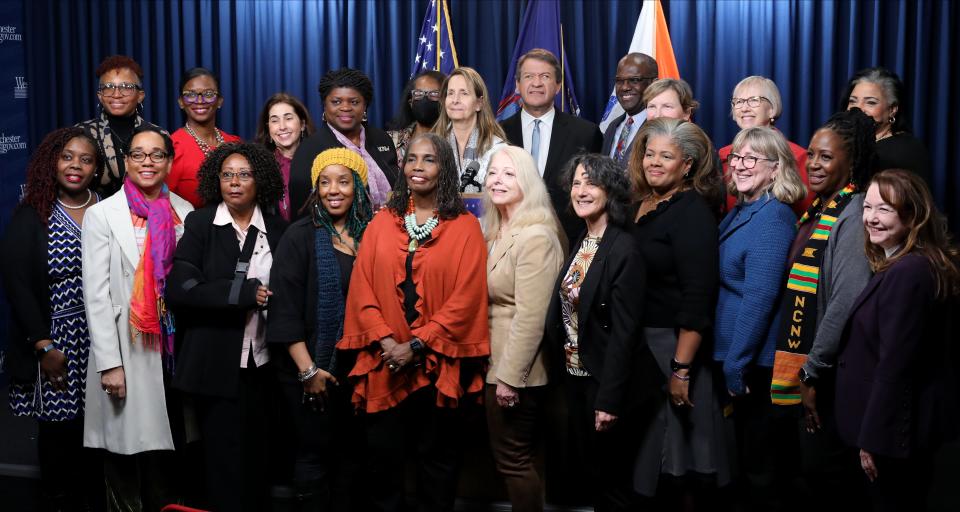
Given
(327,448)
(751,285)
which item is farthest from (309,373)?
(751,285)

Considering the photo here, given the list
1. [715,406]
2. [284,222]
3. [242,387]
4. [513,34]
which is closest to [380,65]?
[513,34]

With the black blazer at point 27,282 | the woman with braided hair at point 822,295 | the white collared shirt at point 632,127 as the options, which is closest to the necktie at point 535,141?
the white collared shirt at point 632,127

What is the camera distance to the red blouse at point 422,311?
323 centimetres

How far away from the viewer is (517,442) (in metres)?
3.35

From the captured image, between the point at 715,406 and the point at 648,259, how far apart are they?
1.89 feet

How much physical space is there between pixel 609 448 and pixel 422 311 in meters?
0.82

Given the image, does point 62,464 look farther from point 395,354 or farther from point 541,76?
point 541,76

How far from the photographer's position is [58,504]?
3711mm

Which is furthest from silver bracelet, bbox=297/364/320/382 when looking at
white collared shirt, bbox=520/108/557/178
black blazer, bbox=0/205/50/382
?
white collared shirt, bbox=520/108/557/178

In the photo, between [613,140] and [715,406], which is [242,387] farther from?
[613,140]

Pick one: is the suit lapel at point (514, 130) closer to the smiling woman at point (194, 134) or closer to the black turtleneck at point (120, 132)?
the smiling woman at point (194, 134)

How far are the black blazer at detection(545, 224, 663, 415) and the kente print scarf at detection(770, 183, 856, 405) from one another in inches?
17.8

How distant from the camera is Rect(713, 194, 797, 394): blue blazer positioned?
311cm

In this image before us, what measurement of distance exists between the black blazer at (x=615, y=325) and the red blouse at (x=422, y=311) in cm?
40
